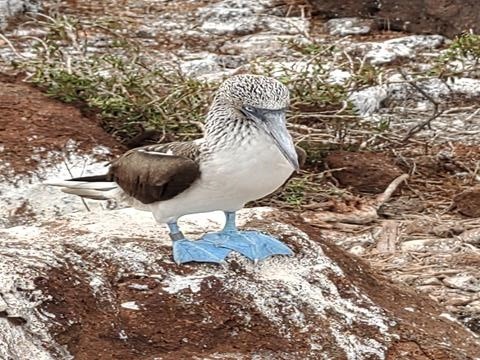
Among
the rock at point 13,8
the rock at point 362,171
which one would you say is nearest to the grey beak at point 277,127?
the rock at point 362,171

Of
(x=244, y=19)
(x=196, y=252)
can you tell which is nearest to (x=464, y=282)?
(x=196, y=252)

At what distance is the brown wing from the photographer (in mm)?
3459

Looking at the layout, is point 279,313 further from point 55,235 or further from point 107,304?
point 55,235

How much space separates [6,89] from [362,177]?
199 cm

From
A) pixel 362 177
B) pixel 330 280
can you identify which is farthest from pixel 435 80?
pixel 330 280

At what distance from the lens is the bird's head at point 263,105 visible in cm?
329

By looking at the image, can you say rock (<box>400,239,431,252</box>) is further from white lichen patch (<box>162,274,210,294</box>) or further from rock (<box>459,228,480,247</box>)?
white lichen patch (<box>162,274,210,294</box>)

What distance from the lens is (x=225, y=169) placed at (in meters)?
3.36

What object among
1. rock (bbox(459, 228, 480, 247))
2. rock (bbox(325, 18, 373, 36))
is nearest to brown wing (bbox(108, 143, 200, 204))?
rock (bbox(459, 228, 480, 247))

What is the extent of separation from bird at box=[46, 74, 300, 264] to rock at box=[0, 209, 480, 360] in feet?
0.24

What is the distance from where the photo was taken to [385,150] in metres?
6.74

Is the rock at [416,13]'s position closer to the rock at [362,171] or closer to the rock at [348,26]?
the rock at [348,26]

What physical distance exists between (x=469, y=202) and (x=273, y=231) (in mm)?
2058

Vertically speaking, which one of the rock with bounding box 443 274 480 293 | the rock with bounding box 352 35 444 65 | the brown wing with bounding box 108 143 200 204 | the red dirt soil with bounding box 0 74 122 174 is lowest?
the rock with bounding box 352 35 444 65
